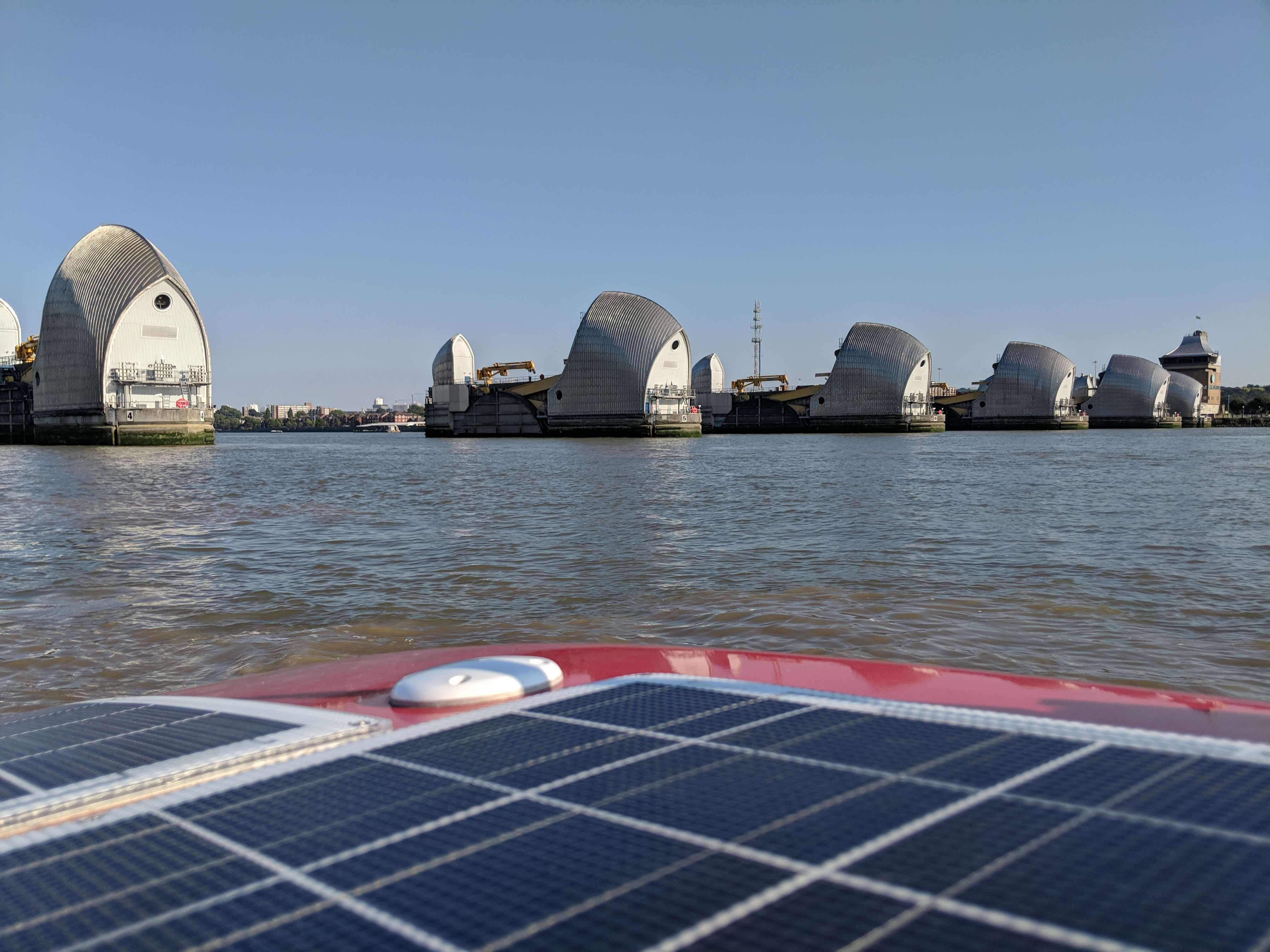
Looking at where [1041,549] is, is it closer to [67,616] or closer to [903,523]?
[903,523]

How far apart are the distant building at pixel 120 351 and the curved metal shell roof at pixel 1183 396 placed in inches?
4056

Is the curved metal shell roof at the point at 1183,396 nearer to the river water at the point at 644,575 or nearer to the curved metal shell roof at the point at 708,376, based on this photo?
the curved metal shell roof at the point at 708,376

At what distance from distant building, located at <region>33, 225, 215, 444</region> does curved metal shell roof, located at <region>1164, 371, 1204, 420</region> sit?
103011 mm

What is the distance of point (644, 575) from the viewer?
28.2 ft

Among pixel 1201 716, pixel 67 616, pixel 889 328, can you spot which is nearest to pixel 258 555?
pixel 67 616

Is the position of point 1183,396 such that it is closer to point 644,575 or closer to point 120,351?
point 120,351

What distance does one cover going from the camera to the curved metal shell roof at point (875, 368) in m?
77.4

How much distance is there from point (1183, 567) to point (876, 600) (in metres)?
3.79

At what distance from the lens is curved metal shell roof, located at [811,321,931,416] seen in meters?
77.4

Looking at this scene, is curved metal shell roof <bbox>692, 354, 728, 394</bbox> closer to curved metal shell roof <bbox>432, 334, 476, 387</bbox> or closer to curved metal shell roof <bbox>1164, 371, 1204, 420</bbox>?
curved metal shell roof <bbox>432, 334, 476, 387</bbox>

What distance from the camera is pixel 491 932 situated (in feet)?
4.04

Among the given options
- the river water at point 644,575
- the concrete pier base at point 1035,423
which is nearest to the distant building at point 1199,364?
the concrete pier base at point 1035,423

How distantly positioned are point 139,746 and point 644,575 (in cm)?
634

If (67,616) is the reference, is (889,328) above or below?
Result: above
